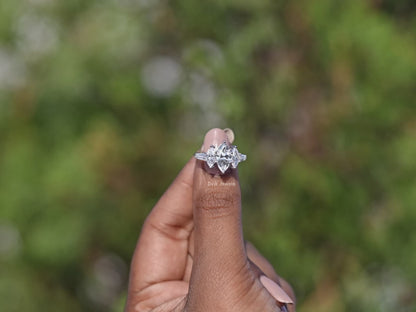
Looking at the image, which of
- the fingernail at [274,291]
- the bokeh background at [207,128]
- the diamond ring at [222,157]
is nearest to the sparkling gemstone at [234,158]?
the diamond ring at [222,157]

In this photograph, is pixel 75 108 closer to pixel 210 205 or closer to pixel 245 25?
pixel 245 25

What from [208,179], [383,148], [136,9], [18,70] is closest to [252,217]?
[383,148]

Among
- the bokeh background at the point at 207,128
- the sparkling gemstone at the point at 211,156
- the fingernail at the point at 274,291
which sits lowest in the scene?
→ the fingernail at the point at 274,291

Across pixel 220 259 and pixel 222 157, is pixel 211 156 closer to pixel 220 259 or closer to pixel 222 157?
pixel 222 157

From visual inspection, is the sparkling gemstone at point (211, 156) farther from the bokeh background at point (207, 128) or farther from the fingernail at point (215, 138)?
the bokeh background at point (207, 128)

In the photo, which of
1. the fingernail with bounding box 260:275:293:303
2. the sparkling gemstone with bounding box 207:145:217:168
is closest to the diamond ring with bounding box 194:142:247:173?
the sparkling gemstone with bounding box 207:145:217:168

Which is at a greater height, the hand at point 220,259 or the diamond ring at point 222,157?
the diamond ring at point 222,157

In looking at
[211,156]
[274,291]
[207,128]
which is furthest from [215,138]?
[207,128]
